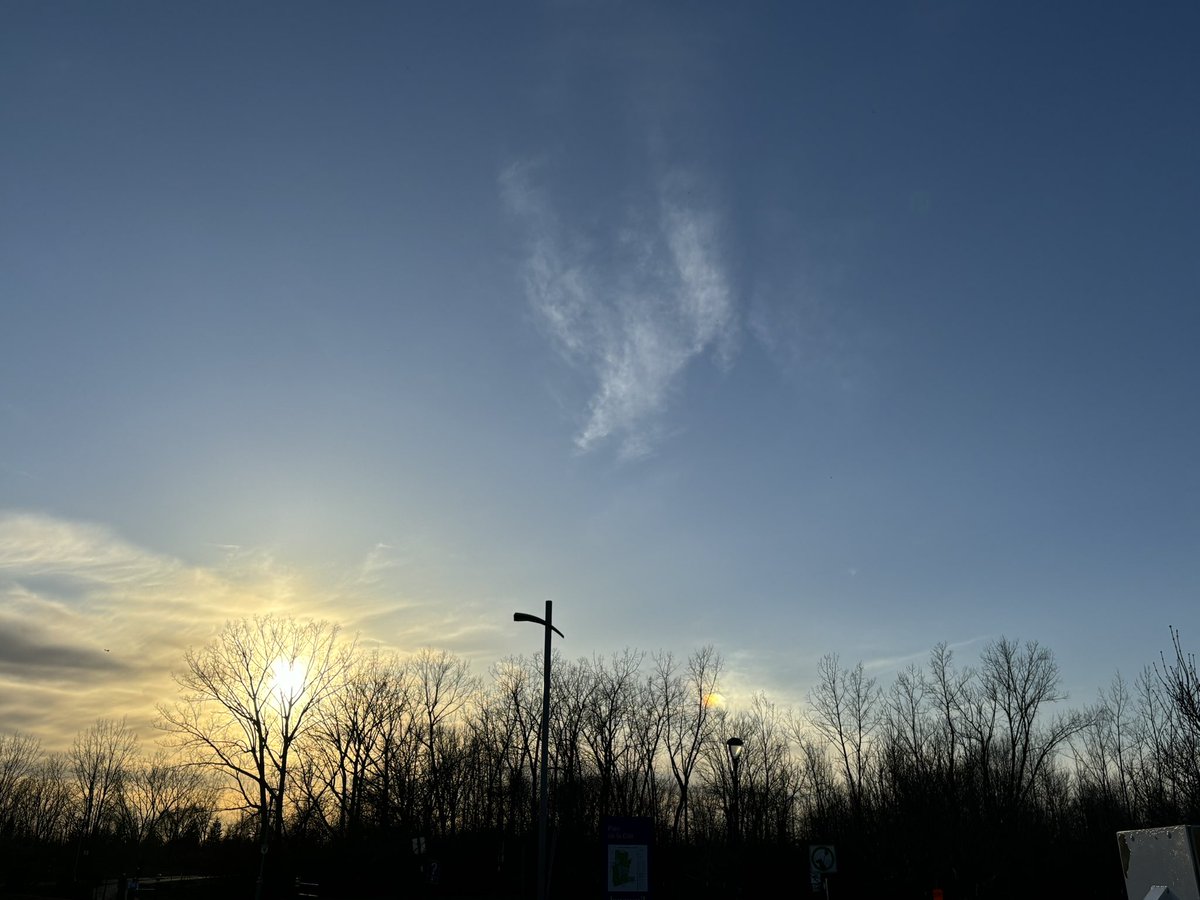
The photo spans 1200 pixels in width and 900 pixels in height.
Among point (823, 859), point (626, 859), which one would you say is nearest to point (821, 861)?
point (823, 859)

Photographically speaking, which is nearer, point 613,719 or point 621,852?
Result: point 621,852

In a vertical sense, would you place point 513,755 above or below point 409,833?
above

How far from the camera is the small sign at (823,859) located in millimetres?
19438

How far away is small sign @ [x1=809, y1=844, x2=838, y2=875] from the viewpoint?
63.8 feet

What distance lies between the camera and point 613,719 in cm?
6072

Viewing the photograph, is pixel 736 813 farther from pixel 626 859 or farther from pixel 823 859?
pixel 626 859

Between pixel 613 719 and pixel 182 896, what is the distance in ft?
90.9

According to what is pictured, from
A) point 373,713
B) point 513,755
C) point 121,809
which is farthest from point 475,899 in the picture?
point 121,809

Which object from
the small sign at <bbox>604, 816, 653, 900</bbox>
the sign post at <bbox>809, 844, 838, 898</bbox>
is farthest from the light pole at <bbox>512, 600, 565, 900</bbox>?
the sign post at <bbox>809, 844, 838, 898</bbox>

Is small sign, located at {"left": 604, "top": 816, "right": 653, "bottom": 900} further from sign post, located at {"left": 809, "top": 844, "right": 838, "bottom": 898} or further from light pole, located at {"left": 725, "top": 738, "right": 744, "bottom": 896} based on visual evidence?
light pole, located at {"left": 725, "top": 738, "right": 744, "bottom": 896}

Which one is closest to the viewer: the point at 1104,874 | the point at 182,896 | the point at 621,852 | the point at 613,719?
the point at 621,852

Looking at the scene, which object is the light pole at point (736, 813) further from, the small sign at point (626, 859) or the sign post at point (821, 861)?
the small sign at point (626, 859)

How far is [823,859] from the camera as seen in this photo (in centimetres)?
1958

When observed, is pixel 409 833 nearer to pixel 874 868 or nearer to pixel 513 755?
pixel 513 755
